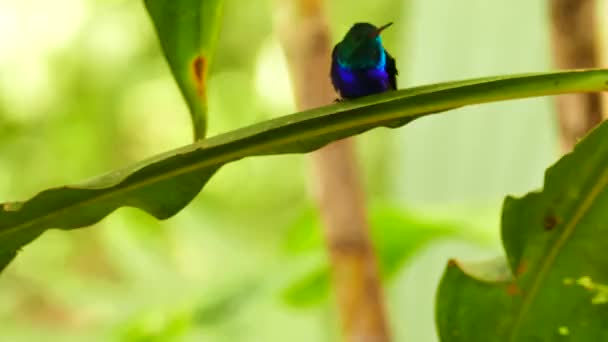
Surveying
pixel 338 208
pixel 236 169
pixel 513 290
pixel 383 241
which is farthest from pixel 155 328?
pixel 236 169

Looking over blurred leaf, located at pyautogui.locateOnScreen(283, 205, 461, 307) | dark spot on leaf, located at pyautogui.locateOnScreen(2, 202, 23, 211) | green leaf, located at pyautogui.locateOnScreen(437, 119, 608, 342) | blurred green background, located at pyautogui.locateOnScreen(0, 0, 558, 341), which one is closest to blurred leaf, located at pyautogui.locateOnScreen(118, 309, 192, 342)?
blurred green background, located at pyautogui.locateOnScreen(0, 0, 558, 341)

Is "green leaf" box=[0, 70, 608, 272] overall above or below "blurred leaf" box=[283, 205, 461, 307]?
above

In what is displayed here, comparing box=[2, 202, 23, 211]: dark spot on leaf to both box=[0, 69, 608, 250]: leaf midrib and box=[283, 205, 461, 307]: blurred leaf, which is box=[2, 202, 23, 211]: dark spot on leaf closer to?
box=[0, 69, 608, 250]: leaf midrib

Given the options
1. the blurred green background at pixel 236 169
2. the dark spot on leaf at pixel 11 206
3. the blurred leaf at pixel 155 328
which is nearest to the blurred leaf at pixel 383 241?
the blurred green background at pixel 236 169

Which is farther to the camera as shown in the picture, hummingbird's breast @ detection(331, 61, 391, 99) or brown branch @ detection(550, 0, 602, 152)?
brown branch @ detection(550, 0, 602, 152)

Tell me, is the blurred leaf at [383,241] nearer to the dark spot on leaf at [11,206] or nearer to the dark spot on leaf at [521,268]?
the dark spot on leaf at [521,268]

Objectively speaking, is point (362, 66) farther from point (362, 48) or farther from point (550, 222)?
point (550, 222)

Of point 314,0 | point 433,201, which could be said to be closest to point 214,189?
point 433,201

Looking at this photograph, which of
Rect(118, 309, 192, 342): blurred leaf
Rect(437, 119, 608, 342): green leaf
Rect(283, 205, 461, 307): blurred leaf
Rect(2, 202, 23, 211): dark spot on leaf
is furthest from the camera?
Rect(118, 309, 192, 342): blurred leaf
